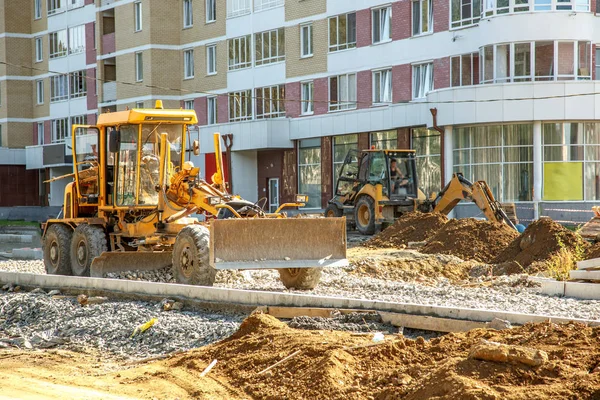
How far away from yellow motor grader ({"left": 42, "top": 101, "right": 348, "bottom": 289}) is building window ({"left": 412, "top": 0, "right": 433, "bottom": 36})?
73.9ft

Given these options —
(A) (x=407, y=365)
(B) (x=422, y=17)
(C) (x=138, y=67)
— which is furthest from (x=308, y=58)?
(A) (x=407, y=365)

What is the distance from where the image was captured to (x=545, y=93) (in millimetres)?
35031

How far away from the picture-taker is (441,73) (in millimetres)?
38938

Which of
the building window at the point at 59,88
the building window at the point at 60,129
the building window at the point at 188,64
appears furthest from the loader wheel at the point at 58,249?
the building window at the point at 59,88

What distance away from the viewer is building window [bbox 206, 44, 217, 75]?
5219 centimetres

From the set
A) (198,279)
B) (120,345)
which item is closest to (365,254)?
(198,279)

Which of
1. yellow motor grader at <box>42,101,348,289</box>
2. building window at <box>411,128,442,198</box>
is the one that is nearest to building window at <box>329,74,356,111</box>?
building window at <box>411,128,442,198</box>

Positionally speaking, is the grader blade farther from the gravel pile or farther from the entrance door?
the entrance door

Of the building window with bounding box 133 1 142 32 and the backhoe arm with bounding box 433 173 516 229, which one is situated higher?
the building window with bounding box 133 1 142 32

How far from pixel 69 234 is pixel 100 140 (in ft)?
7.46

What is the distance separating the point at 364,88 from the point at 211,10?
516 inches

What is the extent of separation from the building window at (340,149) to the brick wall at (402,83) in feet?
11.4

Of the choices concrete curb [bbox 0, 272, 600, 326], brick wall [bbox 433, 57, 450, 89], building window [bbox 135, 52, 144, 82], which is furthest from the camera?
building window [bbox 135, 52, 144, 82]

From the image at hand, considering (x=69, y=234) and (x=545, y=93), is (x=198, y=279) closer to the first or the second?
(x=69, y=234)
